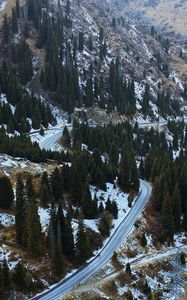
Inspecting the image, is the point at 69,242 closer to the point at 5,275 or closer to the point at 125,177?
the point at 5,275

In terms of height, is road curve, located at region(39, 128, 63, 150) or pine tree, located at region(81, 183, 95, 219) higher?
road curve, located at region(39, 128, 63, 150)

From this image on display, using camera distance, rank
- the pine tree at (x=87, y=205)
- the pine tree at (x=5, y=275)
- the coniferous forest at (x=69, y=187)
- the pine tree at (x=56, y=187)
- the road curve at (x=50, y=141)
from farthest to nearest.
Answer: the road curve at (x=50, y=141)
the pine tree at (x=87, y=205)
the pine tree at (x=56, y=187)
the coniferous forest at (x=69, y=187)
the pine tree at (x=5, y=275)

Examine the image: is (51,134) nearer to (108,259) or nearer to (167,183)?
(167,183)

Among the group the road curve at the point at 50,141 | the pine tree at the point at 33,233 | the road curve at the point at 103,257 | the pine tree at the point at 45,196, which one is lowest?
the road curve at the point at 103,257

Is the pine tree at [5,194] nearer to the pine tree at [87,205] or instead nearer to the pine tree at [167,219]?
the pine tree at [87,205]

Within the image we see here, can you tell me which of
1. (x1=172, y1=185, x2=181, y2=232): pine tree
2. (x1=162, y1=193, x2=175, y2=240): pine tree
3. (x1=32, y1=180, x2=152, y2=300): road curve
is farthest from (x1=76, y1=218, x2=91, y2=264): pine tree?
(x1=172, y1=185, x2=181, y2=232): pine tree

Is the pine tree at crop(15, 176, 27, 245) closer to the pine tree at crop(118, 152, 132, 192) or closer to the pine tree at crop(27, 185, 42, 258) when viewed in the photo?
the pine tree at crop(27, 185, 42, 258)

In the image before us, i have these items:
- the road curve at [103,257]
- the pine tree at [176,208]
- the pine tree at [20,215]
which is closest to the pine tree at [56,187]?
the pine tree at [20,215]

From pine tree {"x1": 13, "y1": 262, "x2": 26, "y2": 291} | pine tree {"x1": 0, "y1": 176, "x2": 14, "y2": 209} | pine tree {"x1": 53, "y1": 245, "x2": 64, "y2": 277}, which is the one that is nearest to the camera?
pine tree {"x1": 13, "y1": 262, "x2": 26, "y2": 291}

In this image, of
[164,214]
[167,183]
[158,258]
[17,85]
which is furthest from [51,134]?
[158,258]
